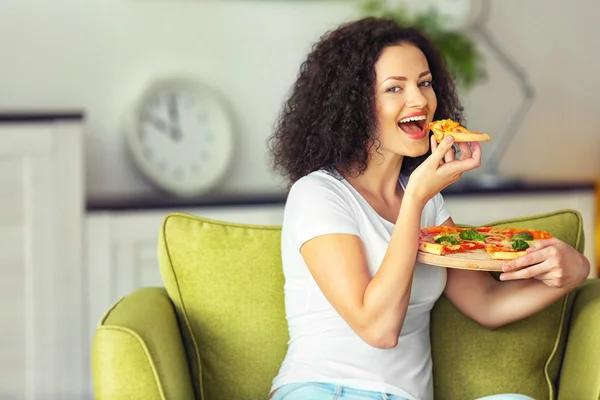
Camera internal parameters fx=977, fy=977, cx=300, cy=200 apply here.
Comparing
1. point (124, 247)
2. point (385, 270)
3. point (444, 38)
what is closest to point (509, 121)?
point (444, 38)

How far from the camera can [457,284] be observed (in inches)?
80.7

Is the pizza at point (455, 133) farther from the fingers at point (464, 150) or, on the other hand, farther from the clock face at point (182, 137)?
the clock face at point (182, 137)

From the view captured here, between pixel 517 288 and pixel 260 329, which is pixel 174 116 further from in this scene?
pixel 517 288

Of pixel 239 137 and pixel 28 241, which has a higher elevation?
pixel 239 137

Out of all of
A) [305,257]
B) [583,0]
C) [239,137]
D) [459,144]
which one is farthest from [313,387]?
[583,0]

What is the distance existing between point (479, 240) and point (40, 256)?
1.80 m

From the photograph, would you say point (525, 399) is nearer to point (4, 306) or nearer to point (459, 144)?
point (459, 144)

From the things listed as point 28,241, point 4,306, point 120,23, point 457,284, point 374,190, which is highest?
point 120,23

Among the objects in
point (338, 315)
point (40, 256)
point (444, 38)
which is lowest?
point (40, 256)

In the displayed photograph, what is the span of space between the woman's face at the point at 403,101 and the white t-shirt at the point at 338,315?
0.13m

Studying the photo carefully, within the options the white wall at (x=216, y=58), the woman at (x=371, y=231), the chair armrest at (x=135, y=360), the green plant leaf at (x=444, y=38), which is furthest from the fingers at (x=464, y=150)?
the white wall at (x=216, y=58)

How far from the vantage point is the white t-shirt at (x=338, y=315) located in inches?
73.0

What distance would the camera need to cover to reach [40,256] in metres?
3.23

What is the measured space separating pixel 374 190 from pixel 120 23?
194cm
